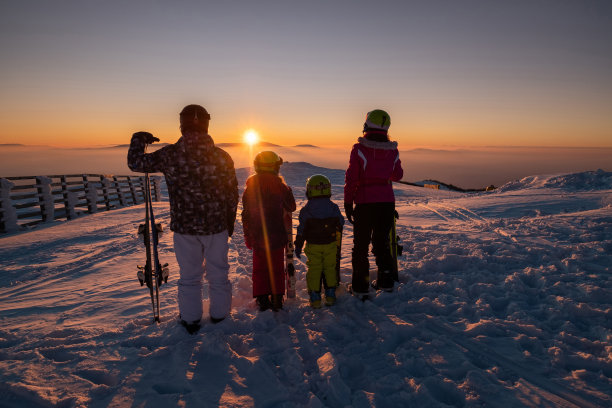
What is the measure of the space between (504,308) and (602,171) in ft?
53.8

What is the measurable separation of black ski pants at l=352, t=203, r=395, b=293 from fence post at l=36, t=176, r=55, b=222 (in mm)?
13469

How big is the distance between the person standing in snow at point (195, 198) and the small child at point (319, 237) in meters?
1.04

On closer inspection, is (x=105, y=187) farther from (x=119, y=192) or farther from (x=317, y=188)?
(x=317, y=188)

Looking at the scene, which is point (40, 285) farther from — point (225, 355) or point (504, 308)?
point (504, 308)

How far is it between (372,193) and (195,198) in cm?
224

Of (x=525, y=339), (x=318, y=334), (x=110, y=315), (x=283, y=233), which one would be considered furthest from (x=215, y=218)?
(x=525, y=339)

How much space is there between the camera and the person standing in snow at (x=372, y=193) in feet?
13.3

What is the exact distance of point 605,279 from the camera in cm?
443

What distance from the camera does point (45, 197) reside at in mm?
12141

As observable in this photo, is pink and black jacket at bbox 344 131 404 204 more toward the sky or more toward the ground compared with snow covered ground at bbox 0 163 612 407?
more toward the sky

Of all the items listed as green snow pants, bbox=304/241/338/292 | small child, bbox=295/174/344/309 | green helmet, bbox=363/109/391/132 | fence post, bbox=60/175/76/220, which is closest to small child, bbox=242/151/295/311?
small child, bbox=295/174/344/309

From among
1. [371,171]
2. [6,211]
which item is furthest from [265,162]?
[6,211]

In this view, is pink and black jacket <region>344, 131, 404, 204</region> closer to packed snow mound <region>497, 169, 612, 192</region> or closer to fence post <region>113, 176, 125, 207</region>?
packed snow mound <region>497, 169, 612, 192</region>

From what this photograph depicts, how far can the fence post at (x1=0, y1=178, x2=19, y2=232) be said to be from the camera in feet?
33.7
